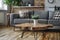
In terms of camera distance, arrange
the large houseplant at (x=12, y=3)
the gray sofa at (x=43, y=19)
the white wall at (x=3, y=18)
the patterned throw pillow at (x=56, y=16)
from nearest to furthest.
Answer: the gray sofa at (x=43, y=19)
the patterned throw pillow at (x=56, y=16)
the large houseplant at (x=12, y=3)
the white wall at (x=3, y=18)

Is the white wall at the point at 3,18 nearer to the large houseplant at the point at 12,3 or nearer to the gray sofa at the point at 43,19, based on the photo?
the large houseplant at the point at 12,3

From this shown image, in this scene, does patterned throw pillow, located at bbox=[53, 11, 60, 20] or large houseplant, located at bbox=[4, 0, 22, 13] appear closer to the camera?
patterned throw pillow, located at bbox=[53, 11, 60, 20]

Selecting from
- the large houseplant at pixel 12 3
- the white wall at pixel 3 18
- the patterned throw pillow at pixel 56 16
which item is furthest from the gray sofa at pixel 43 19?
the white wall at pixel 3 18

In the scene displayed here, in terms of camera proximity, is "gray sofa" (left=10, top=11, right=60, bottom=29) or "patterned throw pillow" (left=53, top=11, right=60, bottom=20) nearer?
"gray sofa" (left=10, top=11, right=60, bottom=29)

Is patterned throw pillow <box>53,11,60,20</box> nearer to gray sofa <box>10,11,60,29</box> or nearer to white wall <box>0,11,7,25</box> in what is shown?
gray sofa <box>10,11,60,29</box>

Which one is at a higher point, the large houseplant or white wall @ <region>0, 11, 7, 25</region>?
the large houseplant

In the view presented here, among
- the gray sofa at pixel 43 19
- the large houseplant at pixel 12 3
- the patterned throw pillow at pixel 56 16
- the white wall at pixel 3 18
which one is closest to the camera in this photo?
the gray sofa at pixel 43 19

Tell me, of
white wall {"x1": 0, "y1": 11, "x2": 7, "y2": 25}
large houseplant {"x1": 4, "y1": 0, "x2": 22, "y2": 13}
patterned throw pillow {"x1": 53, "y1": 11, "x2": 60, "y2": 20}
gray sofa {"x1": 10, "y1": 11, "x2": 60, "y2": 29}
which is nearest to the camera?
gray sofa {"x1": 10, "y1": 11, "x2": 60, "y2": 29}

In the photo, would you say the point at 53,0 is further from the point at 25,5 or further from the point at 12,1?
the point at 12,1

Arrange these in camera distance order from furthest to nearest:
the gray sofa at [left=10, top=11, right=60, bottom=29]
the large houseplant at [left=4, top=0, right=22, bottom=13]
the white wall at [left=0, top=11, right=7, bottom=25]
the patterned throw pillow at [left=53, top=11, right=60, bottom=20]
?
the white wall at [left=0, top=11, right=7, bottom=25], the large houseplant at [left=4, top=0, right=22, bottom=13], the patterned throw pillow at [left=53, top=11, right=60, bottom=20], the gray sofa at [left=10, top=11, right=60, bottom=29]

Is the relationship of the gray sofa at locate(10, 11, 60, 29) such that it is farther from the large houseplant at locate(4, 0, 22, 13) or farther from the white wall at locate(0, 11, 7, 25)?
the white wall at locate(0, 11, 7, 25)

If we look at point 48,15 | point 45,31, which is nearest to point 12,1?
point 48,15

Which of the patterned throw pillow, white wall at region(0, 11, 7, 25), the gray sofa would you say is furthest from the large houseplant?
the patterned throw pillow

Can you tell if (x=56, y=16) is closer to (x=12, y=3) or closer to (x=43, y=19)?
(x=43, y=19)
